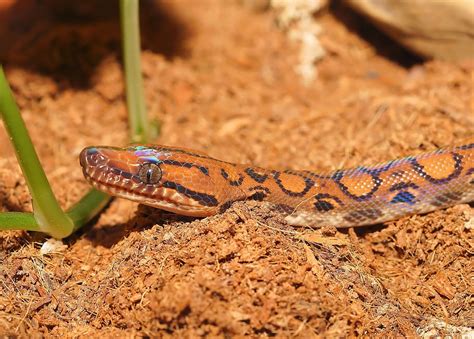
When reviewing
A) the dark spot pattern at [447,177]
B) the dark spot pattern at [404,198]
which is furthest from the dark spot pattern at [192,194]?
the dark spot pattern at [447,177]

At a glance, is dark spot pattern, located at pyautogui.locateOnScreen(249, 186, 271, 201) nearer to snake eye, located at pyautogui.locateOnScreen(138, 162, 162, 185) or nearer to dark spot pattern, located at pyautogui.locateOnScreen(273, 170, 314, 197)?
dark spot pattern, located at pyautogui.locateOnScreen(273, 170, 314, 197)

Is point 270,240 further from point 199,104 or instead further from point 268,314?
point 199,104

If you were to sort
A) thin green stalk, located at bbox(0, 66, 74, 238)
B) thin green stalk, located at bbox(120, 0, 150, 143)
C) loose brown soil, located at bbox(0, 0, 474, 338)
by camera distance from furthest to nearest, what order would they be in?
thin green stalk, located at bbox(120, 0, 150, 143), thin green stalk, located at bbox(0, 66, 74, 238), loose brown soil, located at bbox(0, 0, 474, 338)

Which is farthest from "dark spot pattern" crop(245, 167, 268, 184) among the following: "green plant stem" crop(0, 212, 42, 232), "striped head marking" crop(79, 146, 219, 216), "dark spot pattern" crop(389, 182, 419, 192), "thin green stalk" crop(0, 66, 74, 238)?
"green plant stem" crop(0, 212, 42, 232)

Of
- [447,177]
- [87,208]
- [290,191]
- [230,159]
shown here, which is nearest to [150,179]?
[87,208]

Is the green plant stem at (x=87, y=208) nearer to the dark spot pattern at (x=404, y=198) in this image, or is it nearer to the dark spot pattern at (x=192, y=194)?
the dark spot pattern at (x=192, y=194)

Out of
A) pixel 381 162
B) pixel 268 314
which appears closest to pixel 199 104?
pixel 381 162
